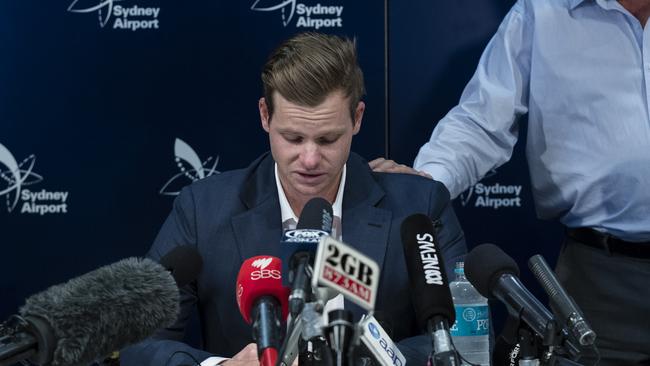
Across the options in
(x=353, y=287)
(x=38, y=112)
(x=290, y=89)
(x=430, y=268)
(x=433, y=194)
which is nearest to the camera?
(x=353, y=287)

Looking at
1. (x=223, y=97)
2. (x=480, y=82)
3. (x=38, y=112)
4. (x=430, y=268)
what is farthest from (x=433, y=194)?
(x=38, y=112)

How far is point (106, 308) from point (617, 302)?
177 cm

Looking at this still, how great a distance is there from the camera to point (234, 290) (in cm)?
265

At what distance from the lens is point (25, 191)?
12.8 ft

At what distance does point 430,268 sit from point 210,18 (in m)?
2.38

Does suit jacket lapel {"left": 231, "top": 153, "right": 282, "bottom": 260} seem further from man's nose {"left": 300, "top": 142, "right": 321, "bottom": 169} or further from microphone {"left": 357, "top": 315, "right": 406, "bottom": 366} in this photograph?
microphone {"left": 357, "top": 315, "right": 406, "bottom": 366}

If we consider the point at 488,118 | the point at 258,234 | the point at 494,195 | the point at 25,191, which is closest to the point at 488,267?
the point at 258,234

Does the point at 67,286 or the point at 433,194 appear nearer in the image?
the point at 67,286

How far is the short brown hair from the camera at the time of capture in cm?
250

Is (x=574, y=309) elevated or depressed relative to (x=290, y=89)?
depressed

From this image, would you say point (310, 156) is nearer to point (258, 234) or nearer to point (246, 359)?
point (258, 234)

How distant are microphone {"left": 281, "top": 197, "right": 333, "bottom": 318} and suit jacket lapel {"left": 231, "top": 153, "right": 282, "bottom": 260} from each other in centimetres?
94

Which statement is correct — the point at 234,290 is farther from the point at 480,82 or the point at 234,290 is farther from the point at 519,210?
the point at 519,210

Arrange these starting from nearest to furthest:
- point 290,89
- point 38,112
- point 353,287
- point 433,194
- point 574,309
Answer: point 353,287 → point 574,309 → point 290,89 → point 433,194 → point 38,112
